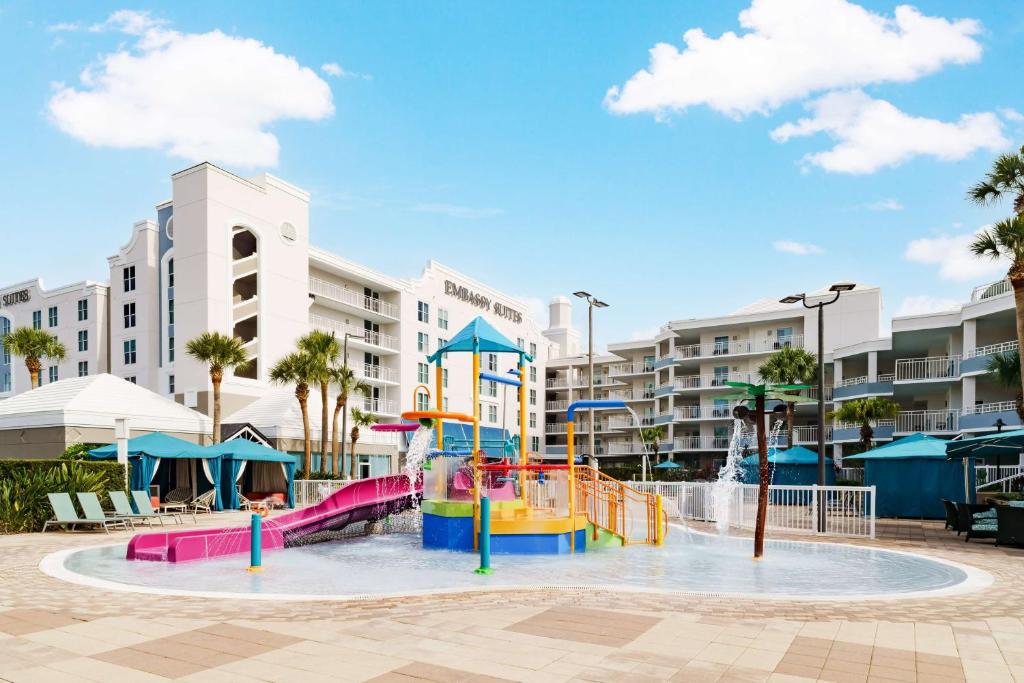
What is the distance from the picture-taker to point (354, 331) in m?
54.5

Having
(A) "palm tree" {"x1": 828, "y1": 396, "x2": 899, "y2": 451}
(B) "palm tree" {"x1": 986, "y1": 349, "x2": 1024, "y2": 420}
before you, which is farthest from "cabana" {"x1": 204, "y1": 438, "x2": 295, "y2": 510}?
(B) "palm tree" {"x1": 986, "y1": 349, "x2": 1024, "y2": 420}

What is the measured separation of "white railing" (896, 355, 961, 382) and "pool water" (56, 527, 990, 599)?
31.8m

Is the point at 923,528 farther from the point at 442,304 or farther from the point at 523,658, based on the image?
the point at 442,304

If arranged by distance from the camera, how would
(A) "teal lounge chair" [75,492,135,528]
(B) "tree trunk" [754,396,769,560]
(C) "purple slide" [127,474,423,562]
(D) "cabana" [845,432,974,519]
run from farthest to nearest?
(D) "cabana" [845,432,974,519] < (A) "teal lounge chair" [75,492,135,528] < (C) "purple slide" [127,474,423,562] < (B) "tree trunk" [754,396,769,560]

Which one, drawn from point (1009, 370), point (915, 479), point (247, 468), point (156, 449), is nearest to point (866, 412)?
point (1009, 370)

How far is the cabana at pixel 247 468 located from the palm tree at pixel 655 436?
110 ft

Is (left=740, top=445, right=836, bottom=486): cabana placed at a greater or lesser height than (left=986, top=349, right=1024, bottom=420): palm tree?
lesser

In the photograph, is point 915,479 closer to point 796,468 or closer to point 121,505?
point 796,468

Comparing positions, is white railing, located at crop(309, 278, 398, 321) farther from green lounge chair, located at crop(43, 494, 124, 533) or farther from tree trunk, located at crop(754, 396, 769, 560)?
tree trunk, located at crop(754, 396, 769, 560)

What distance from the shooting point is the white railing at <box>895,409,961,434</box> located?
42.9 meters

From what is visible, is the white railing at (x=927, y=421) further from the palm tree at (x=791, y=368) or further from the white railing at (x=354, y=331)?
the white railing at (x=354, y=331)

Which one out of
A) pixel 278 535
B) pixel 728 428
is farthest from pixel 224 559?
pixel 728 428

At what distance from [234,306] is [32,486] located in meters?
26.4

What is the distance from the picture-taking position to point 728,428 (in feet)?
199
